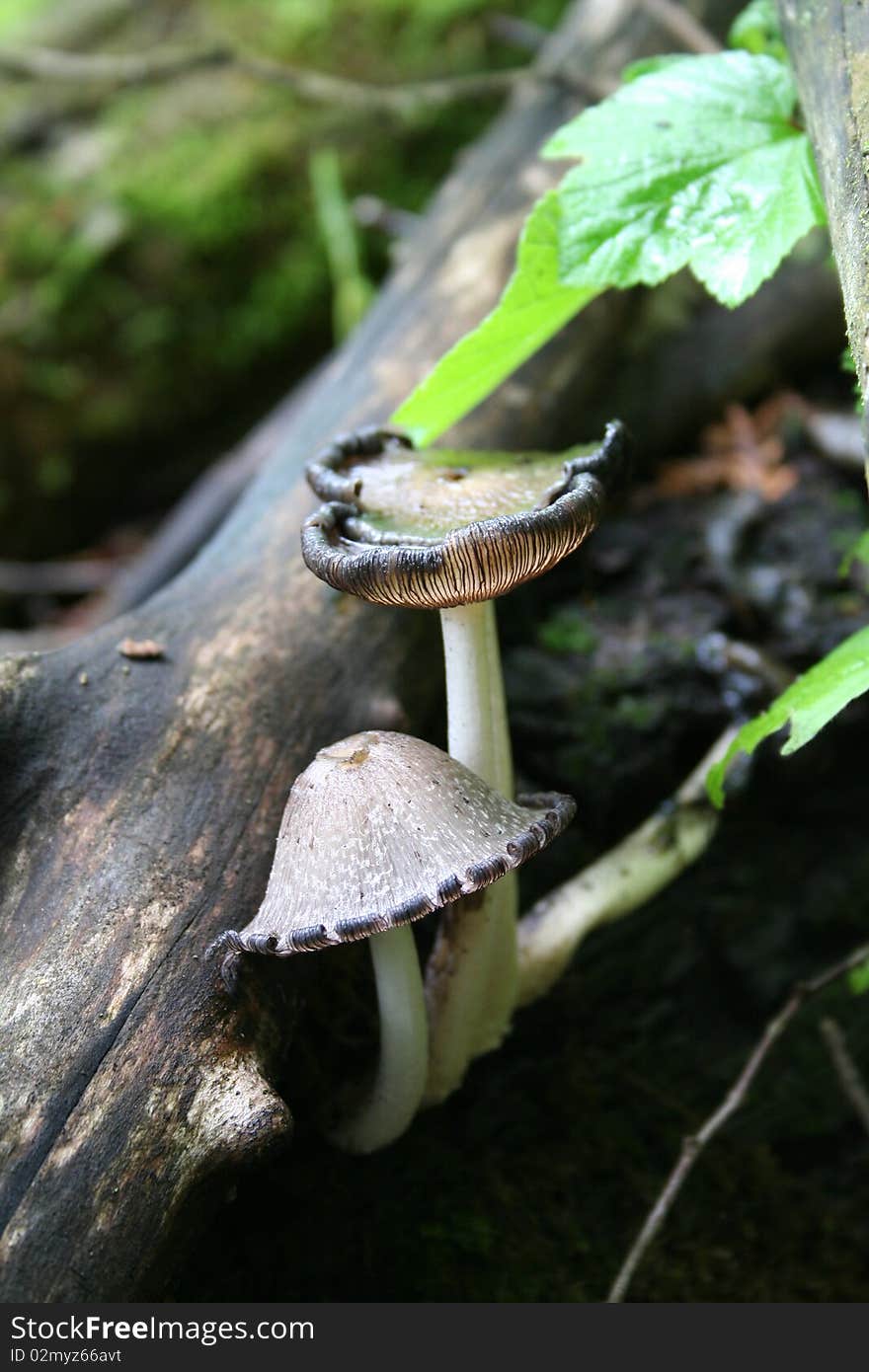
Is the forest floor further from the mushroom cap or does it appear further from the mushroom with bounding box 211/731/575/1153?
the mushroom cap

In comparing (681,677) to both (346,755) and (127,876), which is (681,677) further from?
(127,876)

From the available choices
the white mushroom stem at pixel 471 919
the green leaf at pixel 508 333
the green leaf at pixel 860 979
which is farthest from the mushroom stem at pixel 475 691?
the green leaf at pixel 860 979

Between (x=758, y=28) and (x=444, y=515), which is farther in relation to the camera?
(x=758, y=28)

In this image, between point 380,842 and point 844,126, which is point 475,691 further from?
point 844,126

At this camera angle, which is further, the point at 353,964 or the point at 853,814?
the point at 853,814

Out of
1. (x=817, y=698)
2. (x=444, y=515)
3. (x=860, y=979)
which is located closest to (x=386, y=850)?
(x=444, y=515)

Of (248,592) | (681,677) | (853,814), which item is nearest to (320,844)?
(248,592)

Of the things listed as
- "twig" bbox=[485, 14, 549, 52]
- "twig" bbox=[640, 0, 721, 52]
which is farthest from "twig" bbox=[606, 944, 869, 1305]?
"twig" bbox=[485, 14, 549, 52]
